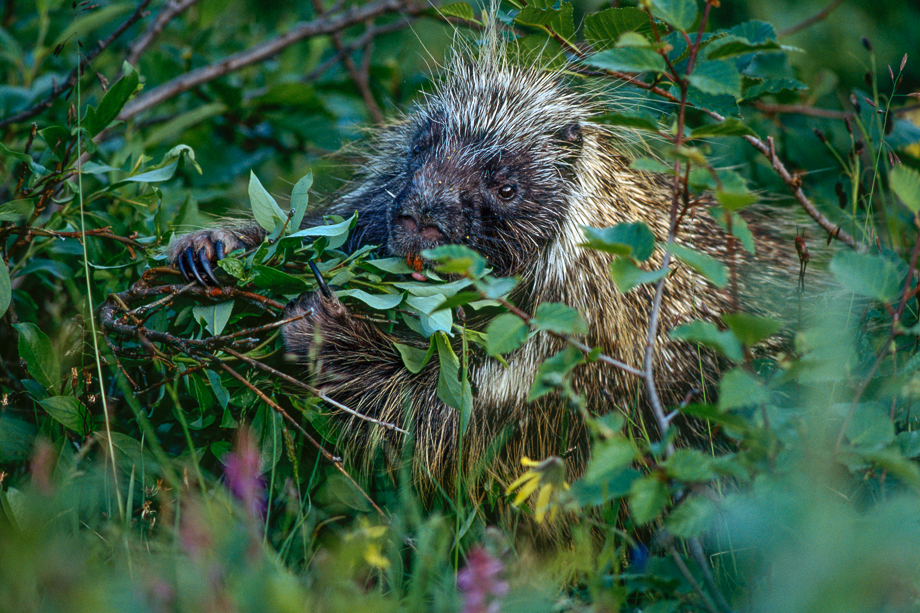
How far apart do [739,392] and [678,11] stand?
2.33 ft

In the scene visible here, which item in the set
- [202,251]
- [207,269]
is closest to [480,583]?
[207,269]

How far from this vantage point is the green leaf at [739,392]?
1.15 meters

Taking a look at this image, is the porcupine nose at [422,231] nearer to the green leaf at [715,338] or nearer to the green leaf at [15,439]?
the green leaf at [715,338]

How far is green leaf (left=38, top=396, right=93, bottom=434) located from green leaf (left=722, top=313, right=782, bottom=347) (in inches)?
60.4

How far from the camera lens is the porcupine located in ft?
6.68

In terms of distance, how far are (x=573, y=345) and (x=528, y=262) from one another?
86 cm

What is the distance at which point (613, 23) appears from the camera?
2.01m

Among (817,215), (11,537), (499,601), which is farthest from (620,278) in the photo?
(817,215)

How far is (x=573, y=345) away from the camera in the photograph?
1.35 m

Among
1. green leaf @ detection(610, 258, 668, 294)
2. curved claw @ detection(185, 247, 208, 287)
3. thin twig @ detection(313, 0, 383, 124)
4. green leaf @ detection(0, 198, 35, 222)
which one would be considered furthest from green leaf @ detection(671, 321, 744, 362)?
thin twig @ detection(313, 0, 383, 124)

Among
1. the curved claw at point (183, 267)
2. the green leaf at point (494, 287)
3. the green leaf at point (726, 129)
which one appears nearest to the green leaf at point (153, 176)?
the curved claw at point (183, 267)

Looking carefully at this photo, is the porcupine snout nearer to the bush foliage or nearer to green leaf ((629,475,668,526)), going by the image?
the bush foliage

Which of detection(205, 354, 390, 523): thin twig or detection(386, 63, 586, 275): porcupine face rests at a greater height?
detection(386, 63, 586, 275): porcupine face

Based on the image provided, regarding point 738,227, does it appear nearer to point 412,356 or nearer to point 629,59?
point 629,59
